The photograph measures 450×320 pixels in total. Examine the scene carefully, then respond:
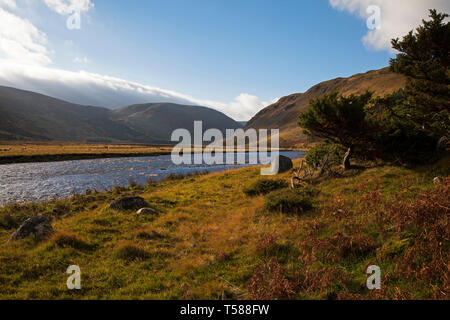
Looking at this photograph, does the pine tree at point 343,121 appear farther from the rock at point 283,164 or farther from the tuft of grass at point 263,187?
the rock at point 283,164

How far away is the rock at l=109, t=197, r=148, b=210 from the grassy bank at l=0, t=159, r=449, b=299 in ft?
5.21

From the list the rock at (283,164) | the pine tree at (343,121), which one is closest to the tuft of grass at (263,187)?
the pine tree at (343,121)

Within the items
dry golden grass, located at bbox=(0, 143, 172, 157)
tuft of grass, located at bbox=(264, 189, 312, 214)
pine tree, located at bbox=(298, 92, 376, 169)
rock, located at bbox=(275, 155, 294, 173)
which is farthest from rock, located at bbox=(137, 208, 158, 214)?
dry golden grass, located at bbox=(0, 143, 172, 157)

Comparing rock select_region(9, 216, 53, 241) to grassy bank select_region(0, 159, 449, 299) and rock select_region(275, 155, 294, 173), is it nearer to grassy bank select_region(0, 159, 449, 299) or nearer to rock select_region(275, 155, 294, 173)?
grassy bank select_region(0, 159, 449, 299)

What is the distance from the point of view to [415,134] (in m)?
13.9

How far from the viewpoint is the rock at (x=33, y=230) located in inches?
346

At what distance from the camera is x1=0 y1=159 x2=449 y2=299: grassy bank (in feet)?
16.6

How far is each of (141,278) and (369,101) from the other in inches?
731

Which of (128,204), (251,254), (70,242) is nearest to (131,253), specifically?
(70,242)

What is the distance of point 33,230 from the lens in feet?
Result: 29.5

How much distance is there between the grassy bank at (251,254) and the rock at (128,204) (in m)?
1.59

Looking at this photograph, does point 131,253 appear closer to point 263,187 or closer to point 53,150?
point 263,187

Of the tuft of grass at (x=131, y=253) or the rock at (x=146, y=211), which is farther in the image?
the rock at (x=146, y=211)
